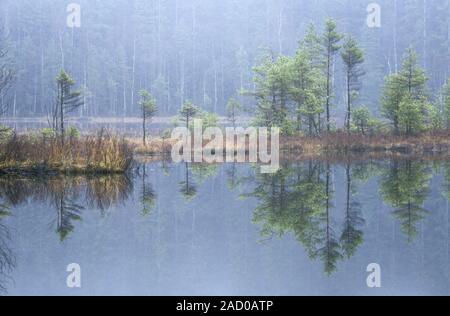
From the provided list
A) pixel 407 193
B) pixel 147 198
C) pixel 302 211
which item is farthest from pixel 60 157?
pixel 407 193

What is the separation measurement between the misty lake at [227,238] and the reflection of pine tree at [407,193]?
4 cm

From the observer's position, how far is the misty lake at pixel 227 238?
6.32 meters

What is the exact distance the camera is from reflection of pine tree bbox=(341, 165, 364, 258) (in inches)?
307

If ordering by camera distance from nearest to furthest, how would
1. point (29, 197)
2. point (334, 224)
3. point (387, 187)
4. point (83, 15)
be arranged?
point (334, 224), point (29, 197), point (387, 187), point (83, 15)

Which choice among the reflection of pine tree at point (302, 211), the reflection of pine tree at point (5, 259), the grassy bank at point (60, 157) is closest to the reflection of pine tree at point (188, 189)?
the reflection of pine tree at point (302, 211)

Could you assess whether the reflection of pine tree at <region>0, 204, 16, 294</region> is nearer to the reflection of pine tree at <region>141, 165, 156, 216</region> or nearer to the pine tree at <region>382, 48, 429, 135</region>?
the reflection of pine tree at <region>141, 165, 156, 216</region>

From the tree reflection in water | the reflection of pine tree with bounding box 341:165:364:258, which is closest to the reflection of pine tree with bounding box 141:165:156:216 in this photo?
the tree reflection in water

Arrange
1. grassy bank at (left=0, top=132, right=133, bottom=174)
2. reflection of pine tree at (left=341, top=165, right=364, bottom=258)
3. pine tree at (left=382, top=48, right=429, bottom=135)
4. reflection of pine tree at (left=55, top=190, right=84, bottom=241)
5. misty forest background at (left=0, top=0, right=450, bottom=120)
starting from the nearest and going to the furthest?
reflection of pine tree at (left=341, top=165, right=364, bottom=258) < reflection of pine tree at (left=55, top=190, right=84, bottom=241) < grassy bank at (left=0, top=132, right=133, bottom=174) < pine tree at (left=382, top=48, right=429, bottom=135) < misty forest background at (left=0, top=0, right=450, bottom=120)

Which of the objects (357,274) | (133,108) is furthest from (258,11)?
(357,274)

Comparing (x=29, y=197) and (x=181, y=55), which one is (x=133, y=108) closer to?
(x=181, y=55)

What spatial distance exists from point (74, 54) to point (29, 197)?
77.2 m

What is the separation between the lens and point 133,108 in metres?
82.6

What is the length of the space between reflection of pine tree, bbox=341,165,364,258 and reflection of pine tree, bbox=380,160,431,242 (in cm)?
68

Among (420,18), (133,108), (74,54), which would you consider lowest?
(133,108)
